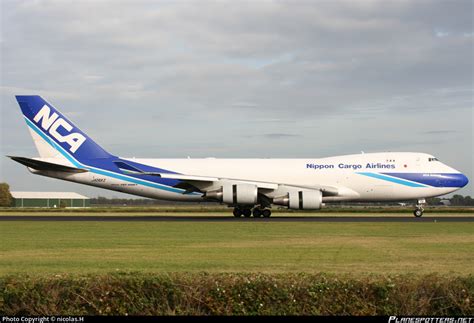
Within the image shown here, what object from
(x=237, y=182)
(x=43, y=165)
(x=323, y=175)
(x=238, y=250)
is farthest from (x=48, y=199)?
(x=238, y=250)

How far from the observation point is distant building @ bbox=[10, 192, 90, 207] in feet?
458

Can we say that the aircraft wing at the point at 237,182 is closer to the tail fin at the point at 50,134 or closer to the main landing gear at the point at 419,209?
the main landing gear at the point at 419,209

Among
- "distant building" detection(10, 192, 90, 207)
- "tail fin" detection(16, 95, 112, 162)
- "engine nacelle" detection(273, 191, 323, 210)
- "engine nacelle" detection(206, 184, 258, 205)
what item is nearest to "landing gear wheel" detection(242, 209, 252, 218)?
"engine nacelle" detection(206, 184, 258, 205)

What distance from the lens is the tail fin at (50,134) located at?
50.5 m

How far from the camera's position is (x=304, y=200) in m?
46.2

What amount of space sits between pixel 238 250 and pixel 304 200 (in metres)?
24.4

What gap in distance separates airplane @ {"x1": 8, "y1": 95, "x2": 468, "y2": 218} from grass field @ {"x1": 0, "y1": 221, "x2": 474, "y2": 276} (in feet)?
52.4

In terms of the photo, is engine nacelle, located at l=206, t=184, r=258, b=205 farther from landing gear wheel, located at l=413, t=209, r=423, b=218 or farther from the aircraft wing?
landing gear wheel, located at l=413, t=209, r=423, b=218

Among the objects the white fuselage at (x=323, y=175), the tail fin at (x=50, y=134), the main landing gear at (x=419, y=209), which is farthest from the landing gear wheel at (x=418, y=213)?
the tail fin at (x=50, y=134)

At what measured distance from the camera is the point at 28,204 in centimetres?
13988

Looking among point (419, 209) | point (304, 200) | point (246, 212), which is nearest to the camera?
point (304, 200)

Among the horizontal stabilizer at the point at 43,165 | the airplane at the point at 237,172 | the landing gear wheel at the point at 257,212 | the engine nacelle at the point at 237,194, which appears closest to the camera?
the engine nacelle at the point at 237,194

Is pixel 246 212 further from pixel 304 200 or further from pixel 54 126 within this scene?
pixel 54 126

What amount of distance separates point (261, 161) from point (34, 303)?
40884 millimetres
